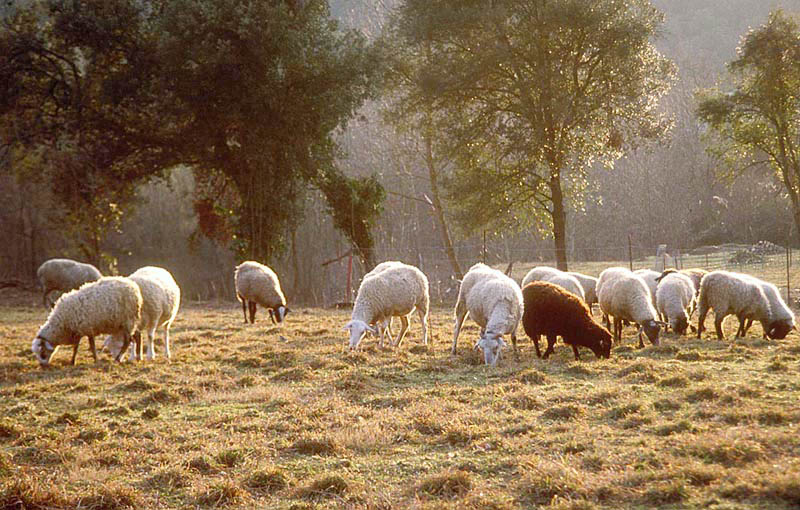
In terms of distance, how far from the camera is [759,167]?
129ft

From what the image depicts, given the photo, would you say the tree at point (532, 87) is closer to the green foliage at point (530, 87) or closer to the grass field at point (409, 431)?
the green foliage at point (530, 87)

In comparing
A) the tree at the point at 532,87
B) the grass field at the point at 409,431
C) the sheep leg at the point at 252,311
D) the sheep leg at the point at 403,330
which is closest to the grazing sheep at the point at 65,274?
the sheep leg at the point at 252,311

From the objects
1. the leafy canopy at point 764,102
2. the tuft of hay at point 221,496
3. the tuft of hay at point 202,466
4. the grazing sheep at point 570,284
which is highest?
the leafy canopy at point 764,102

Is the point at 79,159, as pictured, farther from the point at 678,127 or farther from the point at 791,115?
the point at 678,127

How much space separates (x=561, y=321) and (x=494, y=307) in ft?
3.53

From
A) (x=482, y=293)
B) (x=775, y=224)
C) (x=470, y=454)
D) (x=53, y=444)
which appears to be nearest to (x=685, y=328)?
(x=482, y=293)

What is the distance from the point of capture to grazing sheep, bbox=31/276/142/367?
1212cm

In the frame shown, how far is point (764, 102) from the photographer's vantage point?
25.2 meters

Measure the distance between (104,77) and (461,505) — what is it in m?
25.1

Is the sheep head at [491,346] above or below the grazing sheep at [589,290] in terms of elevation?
below

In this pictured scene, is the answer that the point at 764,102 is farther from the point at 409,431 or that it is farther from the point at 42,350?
the point at 42,350

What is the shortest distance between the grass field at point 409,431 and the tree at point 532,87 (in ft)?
40.8

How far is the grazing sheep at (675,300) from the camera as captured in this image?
14406 millimetres

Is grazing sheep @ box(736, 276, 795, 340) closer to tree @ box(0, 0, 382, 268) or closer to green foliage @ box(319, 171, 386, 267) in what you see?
tree @ box(0, 0, 382, 268)
